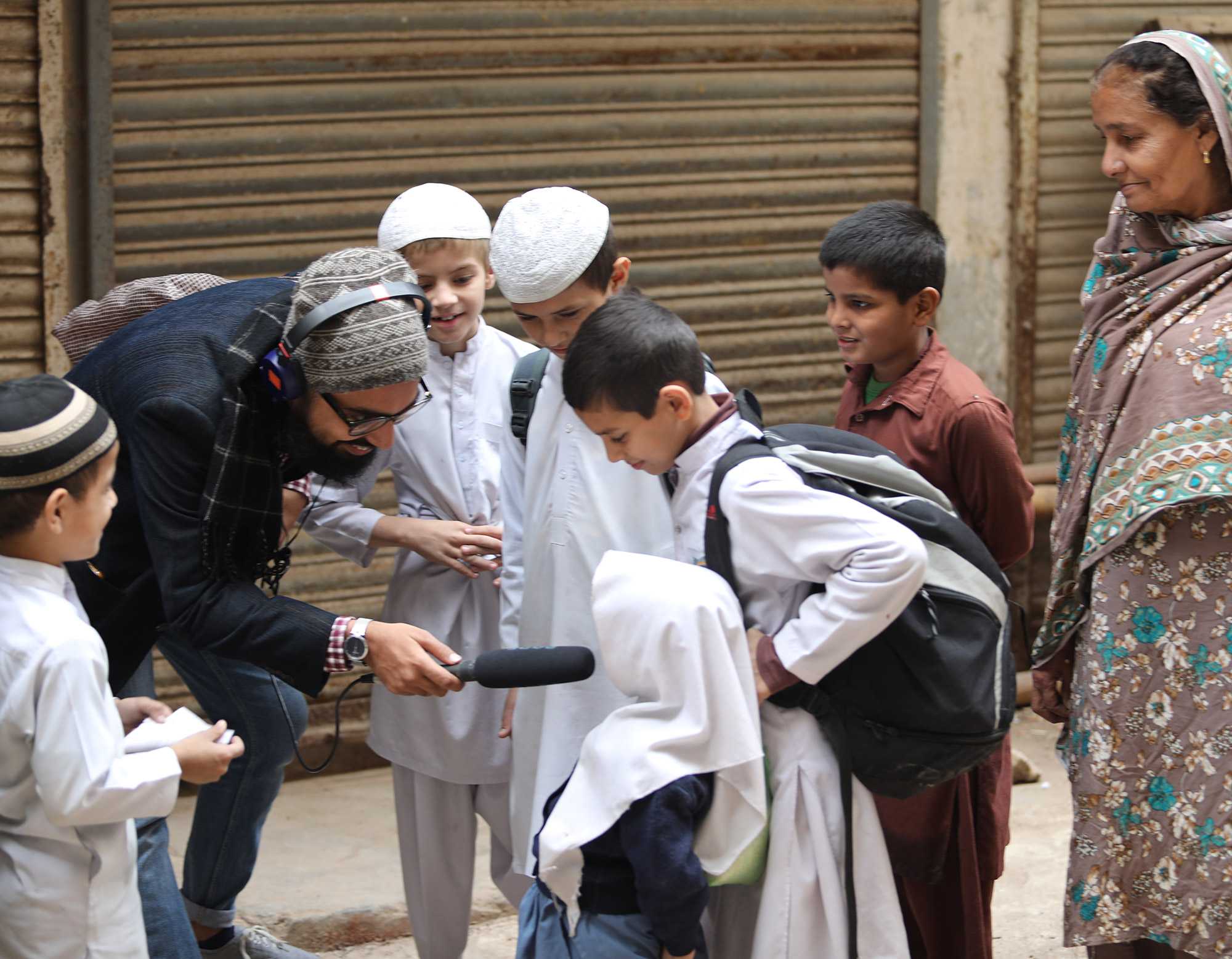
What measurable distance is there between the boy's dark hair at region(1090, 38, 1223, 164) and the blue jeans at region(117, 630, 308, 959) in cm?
223

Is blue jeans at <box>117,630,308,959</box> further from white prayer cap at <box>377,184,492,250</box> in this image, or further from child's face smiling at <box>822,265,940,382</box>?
child's face smiling at <box>822,265,940,382</box>

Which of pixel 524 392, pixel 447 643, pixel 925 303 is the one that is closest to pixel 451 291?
pixel 524 392

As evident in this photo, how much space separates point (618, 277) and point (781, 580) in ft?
2.93

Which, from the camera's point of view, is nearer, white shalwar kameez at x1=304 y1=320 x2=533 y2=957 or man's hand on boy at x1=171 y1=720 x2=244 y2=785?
man's hand on boy at x1=171 y1=720 x2=244 y2=785

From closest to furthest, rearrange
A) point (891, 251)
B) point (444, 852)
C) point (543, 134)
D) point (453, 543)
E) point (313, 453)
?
point (313, 453) < point (891, 251) < point (453, 543) < point (444, 852) < point (543, 134)

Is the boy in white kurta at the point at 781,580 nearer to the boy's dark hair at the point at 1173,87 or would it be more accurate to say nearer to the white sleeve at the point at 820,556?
the white sleeve at the point at 820,556

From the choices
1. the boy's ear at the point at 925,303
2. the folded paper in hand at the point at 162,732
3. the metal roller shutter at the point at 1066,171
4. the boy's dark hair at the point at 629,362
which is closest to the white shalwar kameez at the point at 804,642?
the boy's dark hair at the point at 629,362

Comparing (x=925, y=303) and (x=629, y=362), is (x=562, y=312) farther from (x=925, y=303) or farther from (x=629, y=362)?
(x=925, y=303)

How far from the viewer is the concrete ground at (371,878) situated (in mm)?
4094

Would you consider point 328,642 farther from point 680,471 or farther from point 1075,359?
point 1075,359

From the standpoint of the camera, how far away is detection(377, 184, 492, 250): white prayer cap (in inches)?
130

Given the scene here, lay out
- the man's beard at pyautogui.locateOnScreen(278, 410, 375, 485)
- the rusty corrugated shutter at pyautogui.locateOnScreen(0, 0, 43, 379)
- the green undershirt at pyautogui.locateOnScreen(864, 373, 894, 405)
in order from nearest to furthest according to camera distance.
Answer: the man's beard at pyautogui.locateOnScreen(278, 410, 375, 485)
the green undershirt at pyautogui.locateOnScreen(864, 373, 894, 405)
the rusty corrugated shutter at pyautogui.locateOnScreen(0, 0, 43, 379)

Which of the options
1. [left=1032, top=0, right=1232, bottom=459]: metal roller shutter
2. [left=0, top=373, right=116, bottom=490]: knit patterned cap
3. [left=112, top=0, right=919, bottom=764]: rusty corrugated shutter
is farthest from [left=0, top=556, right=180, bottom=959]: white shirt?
[left=1032, top=0, right=1232, bottom=459]: metal roller shutter

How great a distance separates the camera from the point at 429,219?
10.9 feet
